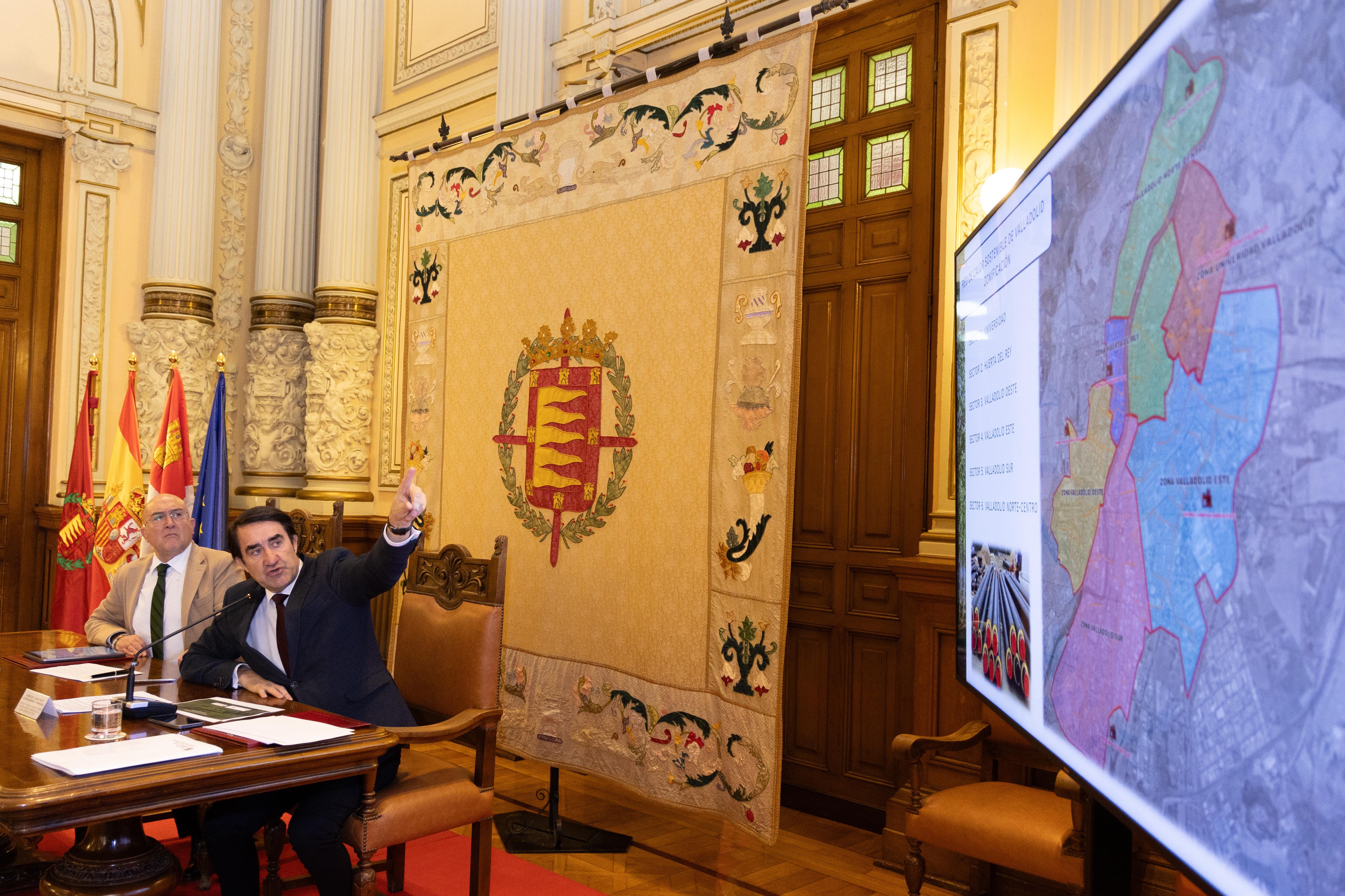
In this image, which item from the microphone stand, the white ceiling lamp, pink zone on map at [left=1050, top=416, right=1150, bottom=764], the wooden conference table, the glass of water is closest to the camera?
pink zone on map at [left=1050, top=416, right=1150, bottom=764]

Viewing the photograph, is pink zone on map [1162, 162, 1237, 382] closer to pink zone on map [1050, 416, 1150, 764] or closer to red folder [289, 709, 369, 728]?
pink zone on map [1050, 416, 1150, 764]

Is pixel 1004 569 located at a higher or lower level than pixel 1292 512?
lower

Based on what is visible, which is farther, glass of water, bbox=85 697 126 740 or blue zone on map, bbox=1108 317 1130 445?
glass of water, bbox=85 697 126 740

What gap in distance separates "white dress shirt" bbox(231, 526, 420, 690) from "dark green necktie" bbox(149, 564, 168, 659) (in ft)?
2.71

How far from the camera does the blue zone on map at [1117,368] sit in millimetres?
1205

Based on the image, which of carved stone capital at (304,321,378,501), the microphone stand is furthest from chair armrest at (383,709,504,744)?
carved stone capital at (304,321,378,501)

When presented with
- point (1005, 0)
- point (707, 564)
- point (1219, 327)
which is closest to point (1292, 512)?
point (1219, 327)

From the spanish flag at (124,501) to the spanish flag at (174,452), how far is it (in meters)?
0.08

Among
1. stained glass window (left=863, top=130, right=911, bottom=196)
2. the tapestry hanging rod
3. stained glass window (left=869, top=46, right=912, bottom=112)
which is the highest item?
stained glass window (left=869, top=46, right=912, bottom=112)

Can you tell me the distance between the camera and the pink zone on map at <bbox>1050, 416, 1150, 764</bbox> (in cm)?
116

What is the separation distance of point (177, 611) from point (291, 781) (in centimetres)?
175

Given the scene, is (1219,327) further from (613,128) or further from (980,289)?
(613,128)

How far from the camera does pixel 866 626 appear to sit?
13.0 ft

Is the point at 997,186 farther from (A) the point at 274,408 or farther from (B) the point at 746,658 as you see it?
(A) the point at 274,408
